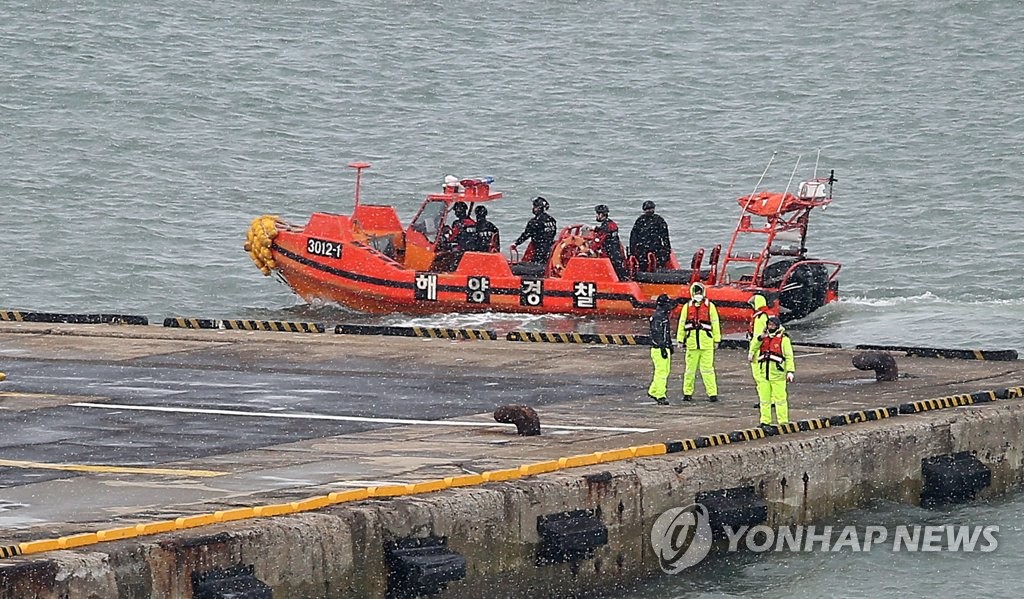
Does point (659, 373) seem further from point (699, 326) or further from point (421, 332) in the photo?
point (421, 332)

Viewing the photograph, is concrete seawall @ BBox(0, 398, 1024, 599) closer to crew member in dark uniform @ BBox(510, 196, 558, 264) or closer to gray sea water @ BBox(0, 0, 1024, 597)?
gray sea water @ BBox(0, 0, 1024, 597)

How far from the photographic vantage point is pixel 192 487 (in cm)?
1514

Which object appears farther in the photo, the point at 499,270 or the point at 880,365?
the point at 499,270

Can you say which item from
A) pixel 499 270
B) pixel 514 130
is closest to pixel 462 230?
pixel 499 270

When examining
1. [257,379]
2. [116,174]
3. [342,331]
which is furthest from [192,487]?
[116,174]

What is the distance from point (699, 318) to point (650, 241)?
9540mm

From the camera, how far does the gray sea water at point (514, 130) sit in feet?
120

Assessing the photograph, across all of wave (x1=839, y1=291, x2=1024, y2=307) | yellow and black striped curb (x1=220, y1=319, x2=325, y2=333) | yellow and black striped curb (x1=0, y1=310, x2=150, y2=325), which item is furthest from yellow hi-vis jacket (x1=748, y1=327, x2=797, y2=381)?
wave (x1=839, y1=291, x2=1024, y2=307)

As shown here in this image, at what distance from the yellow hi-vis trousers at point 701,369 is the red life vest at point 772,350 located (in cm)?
143

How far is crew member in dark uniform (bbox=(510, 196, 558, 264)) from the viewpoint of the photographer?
2962cm

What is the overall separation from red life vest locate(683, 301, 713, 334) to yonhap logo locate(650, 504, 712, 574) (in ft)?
10.7

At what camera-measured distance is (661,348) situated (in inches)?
758

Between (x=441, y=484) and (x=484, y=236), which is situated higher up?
(x=484, y=236)

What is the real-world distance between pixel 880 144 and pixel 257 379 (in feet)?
95.8
